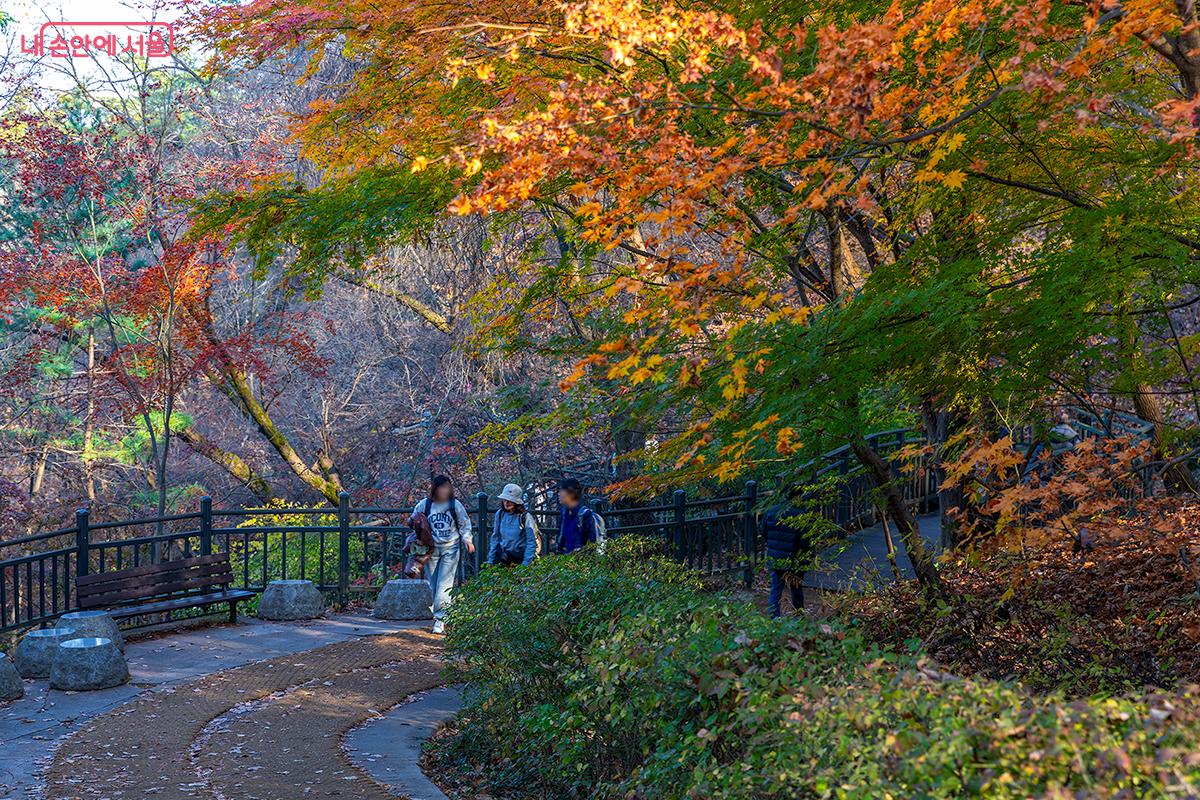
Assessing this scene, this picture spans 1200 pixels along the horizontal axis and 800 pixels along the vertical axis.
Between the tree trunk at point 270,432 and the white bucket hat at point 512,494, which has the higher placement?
the tree trunk at point 270,432

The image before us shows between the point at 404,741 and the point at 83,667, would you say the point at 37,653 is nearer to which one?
the point at 83,667

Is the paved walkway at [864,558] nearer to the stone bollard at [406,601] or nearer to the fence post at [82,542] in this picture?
the stone bollard at [406,601]

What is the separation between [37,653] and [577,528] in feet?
14.8

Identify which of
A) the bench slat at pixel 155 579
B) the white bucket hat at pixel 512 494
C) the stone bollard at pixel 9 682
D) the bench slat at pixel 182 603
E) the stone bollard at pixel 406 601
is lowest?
the stone bollard at pixel 9 682

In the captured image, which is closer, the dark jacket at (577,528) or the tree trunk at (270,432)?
the dark jacket at (577,528)

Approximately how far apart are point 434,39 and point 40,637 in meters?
5.76

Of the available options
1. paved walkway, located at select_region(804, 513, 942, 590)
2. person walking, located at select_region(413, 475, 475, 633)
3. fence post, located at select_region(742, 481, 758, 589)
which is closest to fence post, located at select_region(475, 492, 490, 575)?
person walking, located at select_region(413, 475, 475, 633)

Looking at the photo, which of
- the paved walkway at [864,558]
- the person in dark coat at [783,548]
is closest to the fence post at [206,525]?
the person in dark coat at [783,548]

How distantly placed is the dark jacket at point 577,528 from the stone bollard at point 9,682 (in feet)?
14.2

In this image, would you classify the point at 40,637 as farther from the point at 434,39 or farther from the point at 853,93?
the point at 853,93

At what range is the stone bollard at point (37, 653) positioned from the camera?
927 centimetres

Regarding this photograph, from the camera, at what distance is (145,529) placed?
1864cm

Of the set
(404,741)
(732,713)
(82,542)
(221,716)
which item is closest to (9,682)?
(221,716)

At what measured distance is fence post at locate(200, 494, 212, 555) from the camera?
1231 cm
